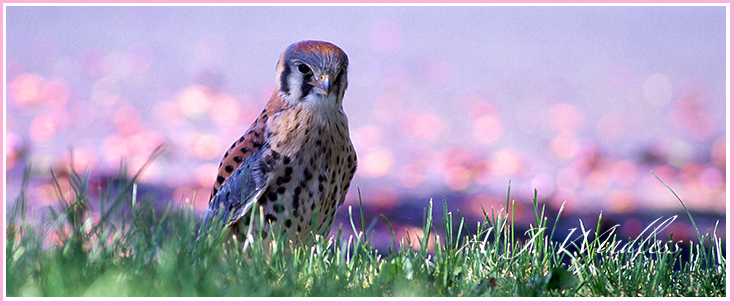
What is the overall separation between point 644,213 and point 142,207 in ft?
16.0

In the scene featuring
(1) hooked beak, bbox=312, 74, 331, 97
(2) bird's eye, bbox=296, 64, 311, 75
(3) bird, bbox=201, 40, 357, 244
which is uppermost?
(2) bird's eye, bbox=296, 64, 311, 75

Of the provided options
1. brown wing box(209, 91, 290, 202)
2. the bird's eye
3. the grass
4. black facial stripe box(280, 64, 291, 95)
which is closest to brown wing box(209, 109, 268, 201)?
brown wing box(209, 91, 290, 202)

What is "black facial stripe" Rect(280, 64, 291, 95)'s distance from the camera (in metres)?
3.12

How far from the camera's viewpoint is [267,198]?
3068mm

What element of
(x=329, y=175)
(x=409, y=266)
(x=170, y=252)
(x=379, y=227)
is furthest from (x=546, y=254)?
(x=379, y=227)

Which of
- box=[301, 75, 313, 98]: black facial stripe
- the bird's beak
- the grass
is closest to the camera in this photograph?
the grass

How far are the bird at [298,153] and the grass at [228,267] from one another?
49 centimetres

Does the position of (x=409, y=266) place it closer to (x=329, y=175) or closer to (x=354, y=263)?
(x=354, y=263)

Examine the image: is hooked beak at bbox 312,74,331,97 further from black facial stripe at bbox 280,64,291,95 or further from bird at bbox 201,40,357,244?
black facial stripe at bbox 280,64,291,95

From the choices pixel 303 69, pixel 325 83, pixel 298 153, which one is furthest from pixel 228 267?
pixel 303 69

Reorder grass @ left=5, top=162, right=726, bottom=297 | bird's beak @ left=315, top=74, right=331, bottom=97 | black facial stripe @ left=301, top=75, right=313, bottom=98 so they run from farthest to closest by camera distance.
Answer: black facial stripe @ left=301, top=75, right=313, bottom=98, bird's beak @ left=315, top=74, right=331, bottom=97, grass @ left=5, top=162, right=726, bottom=297

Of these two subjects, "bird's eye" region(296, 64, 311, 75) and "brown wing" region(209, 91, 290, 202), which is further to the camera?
"brown wing" region(209, 91, 290, 202)

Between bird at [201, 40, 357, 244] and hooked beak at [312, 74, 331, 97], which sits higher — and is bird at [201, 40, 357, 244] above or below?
below

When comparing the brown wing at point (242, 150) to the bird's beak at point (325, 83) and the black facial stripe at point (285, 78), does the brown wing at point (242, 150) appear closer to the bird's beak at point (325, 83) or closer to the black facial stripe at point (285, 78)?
the black facial stripe at point (285, 78)
